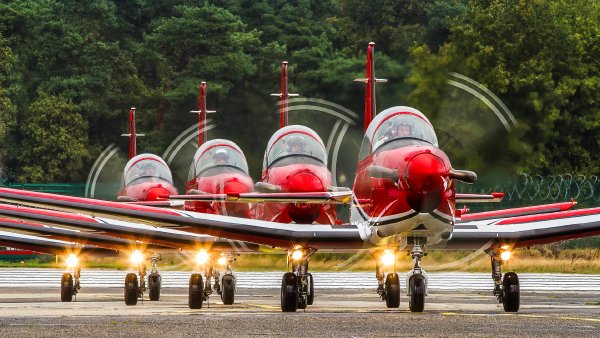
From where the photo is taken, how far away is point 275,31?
72.7 meters

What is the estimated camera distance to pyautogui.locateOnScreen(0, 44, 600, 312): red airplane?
20.5 metres

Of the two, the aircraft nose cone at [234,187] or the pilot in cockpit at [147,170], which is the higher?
the pilot in cockpit at [147,170]

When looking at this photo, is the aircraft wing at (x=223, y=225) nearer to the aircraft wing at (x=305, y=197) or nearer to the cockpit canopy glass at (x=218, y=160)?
the aircraft wing at (x=305, y=197)

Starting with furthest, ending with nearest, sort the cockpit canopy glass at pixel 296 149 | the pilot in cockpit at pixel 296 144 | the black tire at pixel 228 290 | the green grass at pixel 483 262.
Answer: the green grass at pixel 483 262, the black tire at pixel 228 290, the pilot in cockpit at pixel 296 144, the cockpit canopy glass at pixel 296 149

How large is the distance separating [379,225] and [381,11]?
162 feet

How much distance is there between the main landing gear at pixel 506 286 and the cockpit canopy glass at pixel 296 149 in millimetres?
4842

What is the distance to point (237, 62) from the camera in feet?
214

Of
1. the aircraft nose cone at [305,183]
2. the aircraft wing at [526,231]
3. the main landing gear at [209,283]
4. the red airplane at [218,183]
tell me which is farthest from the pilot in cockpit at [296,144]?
the aircraft wing at [526,231]

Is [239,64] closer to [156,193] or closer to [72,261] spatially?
[156,193]

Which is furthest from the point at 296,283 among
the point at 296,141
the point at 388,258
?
the point at 296,141

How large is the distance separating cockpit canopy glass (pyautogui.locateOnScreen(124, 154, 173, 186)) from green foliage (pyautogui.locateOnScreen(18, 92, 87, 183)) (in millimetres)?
31334

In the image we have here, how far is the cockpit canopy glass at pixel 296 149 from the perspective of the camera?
86.7ft

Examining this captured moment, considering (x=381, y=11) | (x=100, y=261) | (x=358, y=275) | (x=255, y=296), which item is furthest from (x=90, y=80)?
(x=255, y=296)

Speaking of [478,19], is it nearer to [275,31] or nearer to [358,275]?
[358,275]
